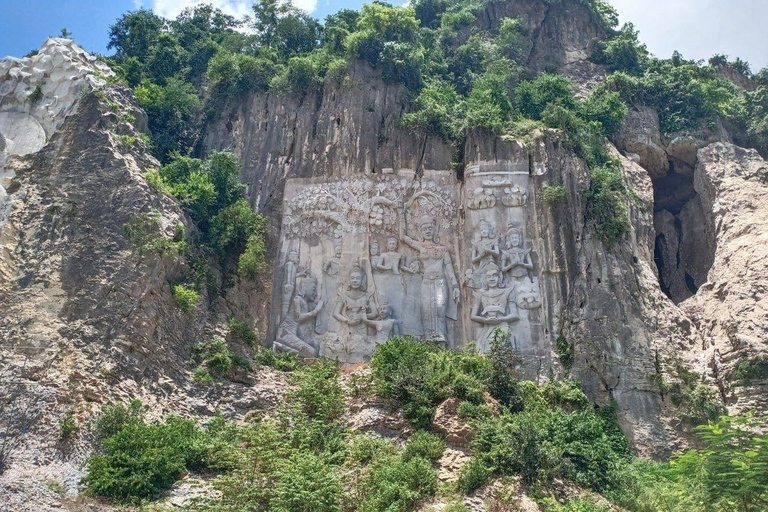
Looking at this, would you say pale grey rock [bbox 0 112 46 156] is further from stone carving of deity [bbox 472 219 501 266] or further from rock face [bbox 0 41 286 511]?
stone carving of deity [bbox 472 219 501 266]

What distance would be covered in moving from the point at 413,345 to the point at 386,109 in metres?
8.15

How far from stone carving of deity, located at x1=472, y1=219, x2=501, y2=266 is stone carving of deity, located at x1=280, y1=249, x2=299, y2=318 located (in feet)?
15.1

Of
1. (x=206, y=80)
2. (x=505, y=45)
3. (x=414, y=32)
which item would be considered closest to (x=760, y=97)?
(x=505, y=45)

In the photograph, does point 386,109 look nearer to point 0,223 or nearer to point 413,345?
point 413,345

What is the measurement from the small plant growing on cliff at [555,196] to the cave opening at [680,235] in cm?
502

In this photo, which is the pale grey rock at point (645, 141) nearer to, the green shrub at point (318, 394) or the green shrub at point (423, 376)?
the green shrub at point (423, 376)

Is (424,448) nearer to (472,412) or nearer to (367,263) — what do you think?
(472,412)

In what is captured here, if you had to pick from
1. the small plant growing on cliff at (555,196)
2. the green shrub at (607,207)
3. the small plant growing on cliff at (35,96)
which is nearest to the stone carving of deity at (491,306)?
the small plant growing on cliff at (555,196)

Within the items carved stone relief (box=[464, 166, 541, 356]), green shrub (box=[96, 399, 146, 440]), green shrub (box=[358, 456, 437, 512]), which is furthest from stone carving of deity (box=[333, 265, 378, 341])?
green shrub (box=[96, 399, 146, 440])

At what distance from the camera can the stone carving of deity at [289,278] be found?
78.4 feet

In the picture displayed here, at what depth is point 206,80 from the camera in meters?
29.6

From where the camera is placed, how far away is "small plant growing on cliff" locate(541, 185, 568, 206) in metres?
24.3

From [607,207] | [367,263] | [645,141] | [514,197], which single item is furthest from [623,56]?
[367,263]

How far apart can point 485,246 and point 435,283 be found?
1591 mm
